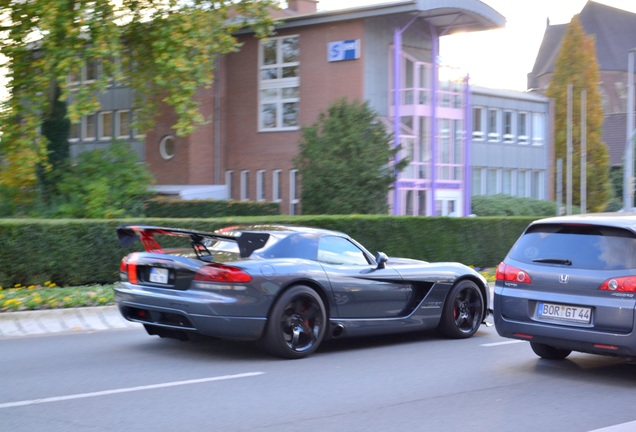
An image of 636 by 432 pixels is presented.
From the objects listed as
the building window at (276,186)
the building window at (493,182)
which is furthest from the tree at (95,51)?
the building window at (493,182)

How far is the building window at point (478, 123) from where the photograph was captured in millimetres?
47688

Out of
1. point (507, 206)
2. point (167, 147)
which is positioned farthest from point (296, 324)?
point (507, 206)

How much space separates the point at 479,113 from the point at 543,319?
40.3 m

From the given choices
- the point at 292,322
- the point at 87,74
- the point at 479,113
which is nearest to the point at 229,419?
the point at 292,322

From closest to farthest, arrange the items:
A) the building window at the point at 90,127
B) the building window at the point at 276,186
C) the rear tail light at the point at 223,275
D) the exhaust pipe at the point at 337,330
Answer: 1. the rear tail light at the point at 223,275
2. the exhaust pipe at the point at 337,330
3. the building window at the point at 276,186
4. the building window at the point at 90,127

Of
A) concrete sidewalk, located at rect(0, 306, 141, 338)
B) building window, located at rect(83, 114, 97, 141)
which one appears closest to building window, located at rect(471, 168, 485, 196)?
building window, located at rect(83, 114, 97, 141)

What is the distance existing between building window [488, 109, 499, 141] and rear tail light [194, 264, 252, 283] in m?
41.1

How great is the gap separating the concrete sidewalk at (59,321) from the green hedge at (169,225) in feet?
8.81

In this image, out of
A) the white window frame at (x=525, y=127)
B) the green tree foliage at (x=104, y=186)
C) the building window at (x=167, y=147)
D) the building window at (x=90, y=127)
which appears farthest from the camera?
the white window frame at (x=525, y=127)

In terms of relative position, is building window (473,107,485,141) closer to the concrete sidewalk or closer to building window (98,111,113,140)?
building window (98,111,113,140)

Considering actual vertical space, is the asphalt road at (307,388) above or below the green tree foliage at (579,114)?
below

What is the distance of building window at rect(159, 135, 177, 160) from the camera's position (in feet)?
136

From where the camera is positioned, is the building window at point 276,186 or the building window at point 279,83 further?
the building window at point 276,186

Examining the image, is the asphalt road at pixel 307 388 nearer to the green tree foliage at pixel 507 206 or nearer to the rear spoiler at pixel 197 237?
the rear spoiler at pixel 197 237
